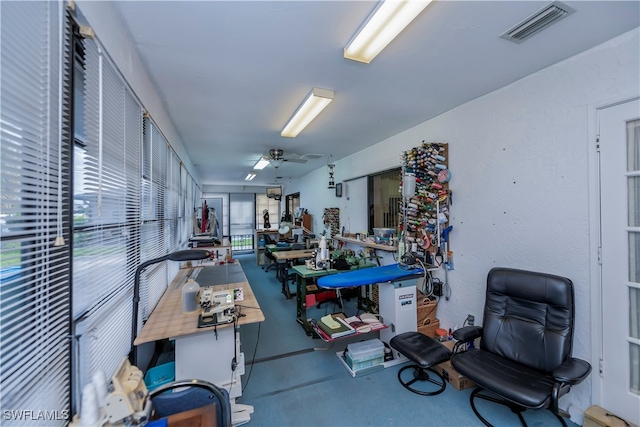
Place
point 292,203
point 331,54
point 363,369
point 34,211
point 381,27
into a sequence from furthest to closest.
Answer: point 292,203
point 363,369
point 331,54
point 381,27
point 34,211

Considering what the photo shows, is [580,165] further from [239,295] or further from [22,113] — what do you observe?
[22,113]

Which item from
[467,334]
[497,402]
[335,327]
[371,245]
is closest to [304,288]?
[335,327]

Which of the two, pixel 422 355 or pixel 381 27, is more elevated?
pixel 381 27

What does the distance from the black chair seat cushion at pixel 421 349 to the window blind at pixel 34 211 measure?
2191mm

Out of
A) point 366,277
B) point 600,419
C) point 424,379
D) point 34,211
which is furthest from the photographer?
point 366,277

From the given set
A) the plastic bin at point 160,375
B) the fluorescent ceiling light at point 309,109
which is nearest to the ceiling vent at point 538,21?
the fluorescent ceiling light at point 309,109

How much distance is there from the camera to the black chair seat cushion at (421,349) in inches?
84.4

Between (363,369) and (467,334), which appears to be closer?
(467,334)

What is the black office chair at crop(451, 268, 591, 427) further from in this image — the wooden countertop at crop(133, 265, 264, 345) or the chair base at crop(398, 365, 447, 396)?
the wooden countertop at crop(133, 265, 264, 345)

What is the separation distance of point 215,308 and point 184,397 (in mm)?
718

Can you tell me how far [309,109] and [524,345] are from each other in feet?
9.59

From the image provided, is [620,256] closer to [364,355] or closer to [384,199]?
[364,355]

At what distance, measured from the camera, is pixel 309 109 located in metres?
2.85

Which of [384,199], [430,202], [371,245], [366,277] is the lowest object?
[366,277]
